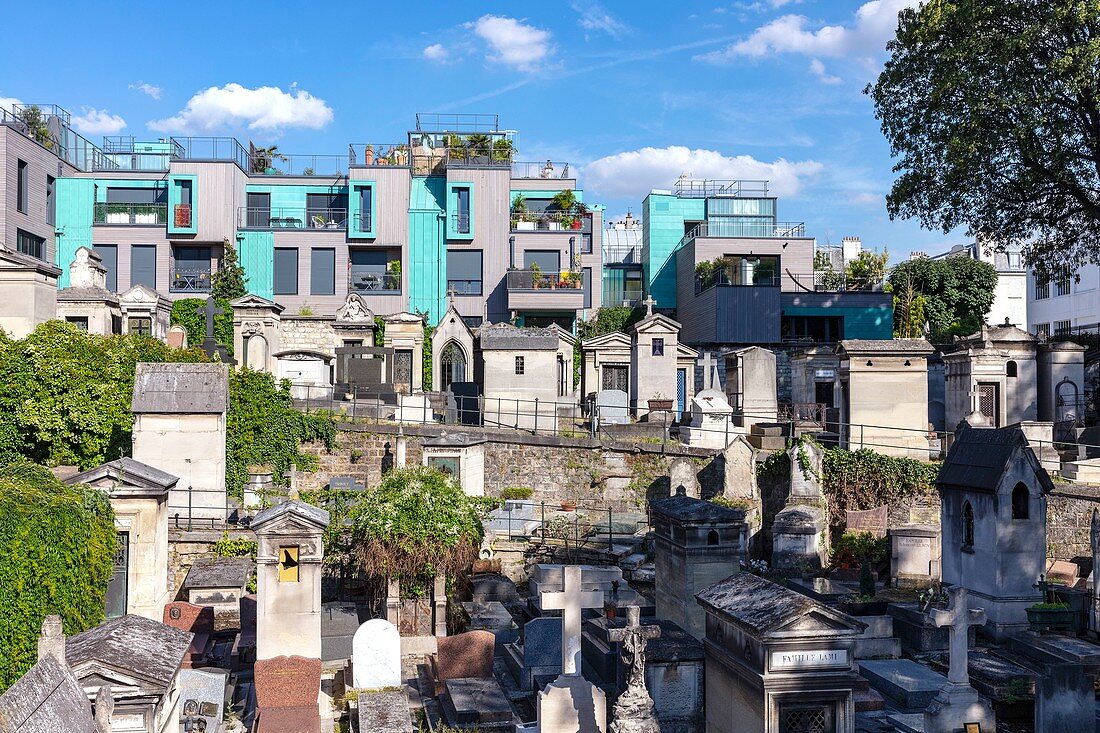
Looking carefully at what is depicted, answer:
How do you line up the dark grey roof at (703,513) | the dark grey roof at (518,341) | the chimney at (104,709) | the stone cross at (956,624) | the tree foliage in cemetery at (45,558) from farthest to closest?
the dark grey roof at (518,341)
the dark grey roof at (703,513)
the tree foliage in cemetery at (45,558)
the stone cross at (956,624)
the chimney at (104,709)

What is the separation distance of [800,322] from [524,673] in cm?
3002

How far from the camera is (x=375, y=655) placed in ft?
36.7

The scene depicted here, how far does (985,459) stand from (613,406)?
14.3m

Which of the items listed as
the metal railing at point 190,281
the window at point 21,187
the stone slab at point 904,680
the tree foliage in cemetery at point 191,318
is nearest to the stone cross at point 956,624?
the stone slab at point 904,680

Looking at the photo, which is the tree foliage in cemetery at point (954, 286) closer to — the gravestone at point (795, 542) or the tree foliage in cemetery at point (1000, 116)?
the tree foliage in cemetery at point (1000, 116)

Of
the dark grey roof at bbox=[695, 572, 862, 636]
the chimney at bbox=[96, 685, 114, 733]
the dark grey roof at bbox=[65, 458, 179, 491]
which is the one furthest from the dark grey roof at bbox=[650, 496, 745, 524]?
the chimney at bbox=[96, 685, 114, 733]

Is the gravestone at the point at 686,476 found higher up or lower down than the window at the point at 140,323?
lower down

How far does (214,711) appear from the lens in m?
9.66

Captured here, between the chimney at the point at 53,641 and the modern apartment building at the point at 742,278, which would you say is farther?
the modern apartment building at the point at 742,278

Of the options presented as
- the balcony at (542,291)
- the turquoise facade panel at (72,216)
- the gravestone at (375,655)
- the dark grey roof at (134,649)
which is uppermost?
the turquoise facade panel at (72,216)

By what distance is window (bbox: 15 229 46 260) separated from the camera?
36.7 meters

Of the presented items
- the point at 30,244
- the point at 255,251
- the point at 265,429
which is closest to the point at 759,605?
the point at 265,429

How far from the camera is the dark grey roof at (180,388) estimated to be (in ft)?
61.1

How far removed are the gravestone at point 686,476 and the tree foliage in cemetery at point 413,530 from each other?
8405 mm
